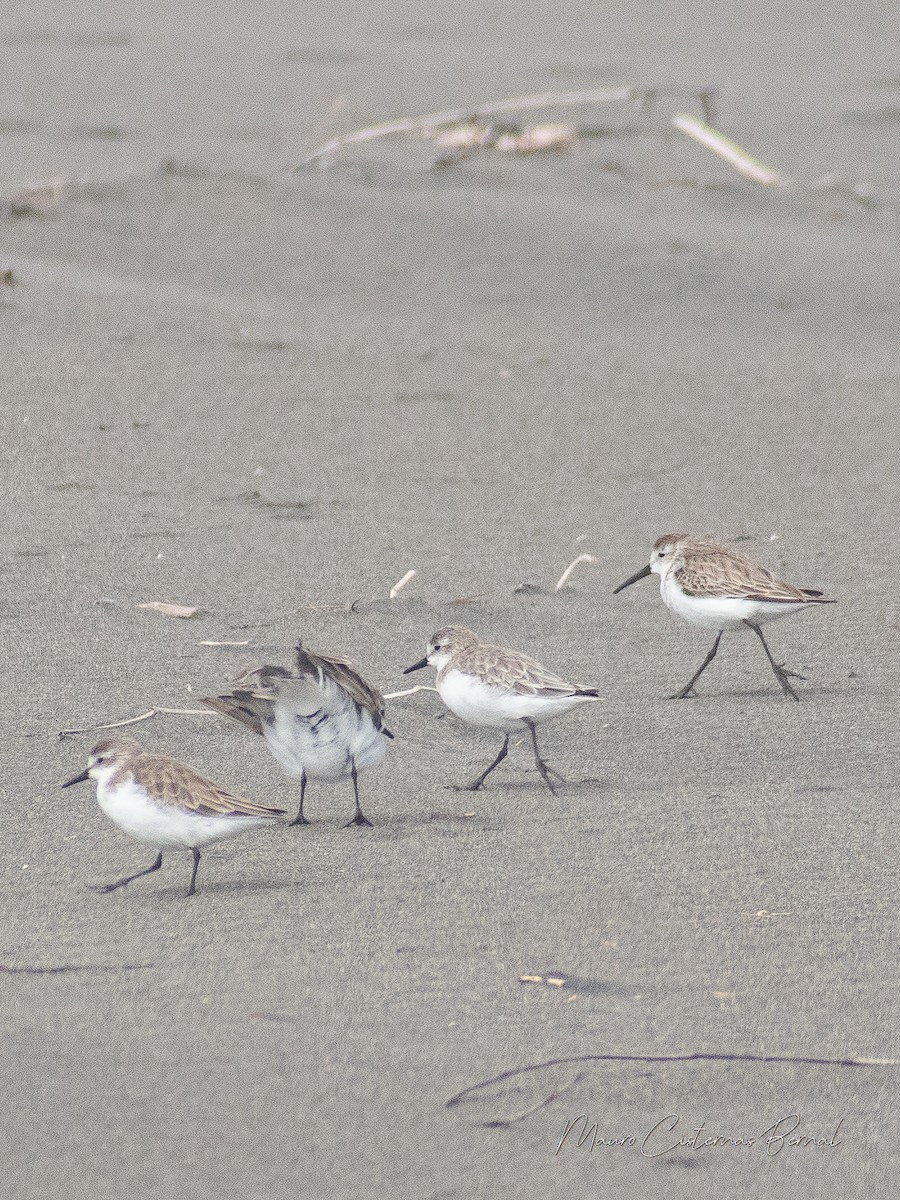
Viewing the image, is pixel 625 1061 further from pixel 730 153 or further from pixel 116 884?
pixel 730 153

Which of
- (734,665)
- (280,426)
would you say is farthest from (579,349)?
(734,665)

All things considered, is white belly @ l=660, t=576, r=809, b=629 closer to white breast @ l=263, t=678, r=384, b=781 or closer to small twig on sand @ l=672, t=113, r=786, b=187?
white breast @ l=263, t=678, r=384, b=781

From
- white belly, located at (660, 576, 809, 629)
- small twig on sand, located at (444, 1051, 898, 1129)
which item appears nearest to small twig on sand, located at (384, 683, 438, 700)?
white belly, located at (660, 576, 809, 629)

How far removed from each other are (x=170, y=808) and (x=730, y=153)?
8.83m

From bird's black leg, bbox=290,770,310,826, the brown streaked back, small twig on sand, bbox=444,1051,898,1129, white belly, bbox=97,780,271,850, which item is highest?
the brown streaked back

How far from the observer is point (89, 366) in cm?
838

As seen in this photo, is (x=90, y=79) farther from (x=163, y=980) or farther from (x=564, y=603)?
(x=163, y=980)

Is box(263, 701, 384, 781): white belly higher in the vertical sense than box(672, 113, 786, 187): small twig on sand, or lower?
lower

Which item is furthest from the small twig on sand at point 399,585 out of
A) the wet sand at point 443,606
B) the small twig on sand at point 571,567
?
the small twig on sand at point 571,567

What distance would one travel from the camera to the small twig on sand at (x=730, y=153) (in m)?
11.7

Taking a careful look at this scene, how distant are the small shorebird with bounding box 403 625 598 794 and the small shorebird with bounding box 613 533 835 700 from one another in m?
0.79

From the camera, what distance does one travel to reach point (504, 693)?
4.79 metres

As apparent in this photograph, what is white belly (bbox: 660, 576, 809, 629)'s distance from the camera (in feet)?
18.5

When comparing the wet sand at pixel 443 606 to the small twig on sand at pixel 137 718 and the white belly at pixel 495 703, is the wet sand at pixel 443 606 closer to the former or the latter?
the small twig on sand at pixel 137 718
